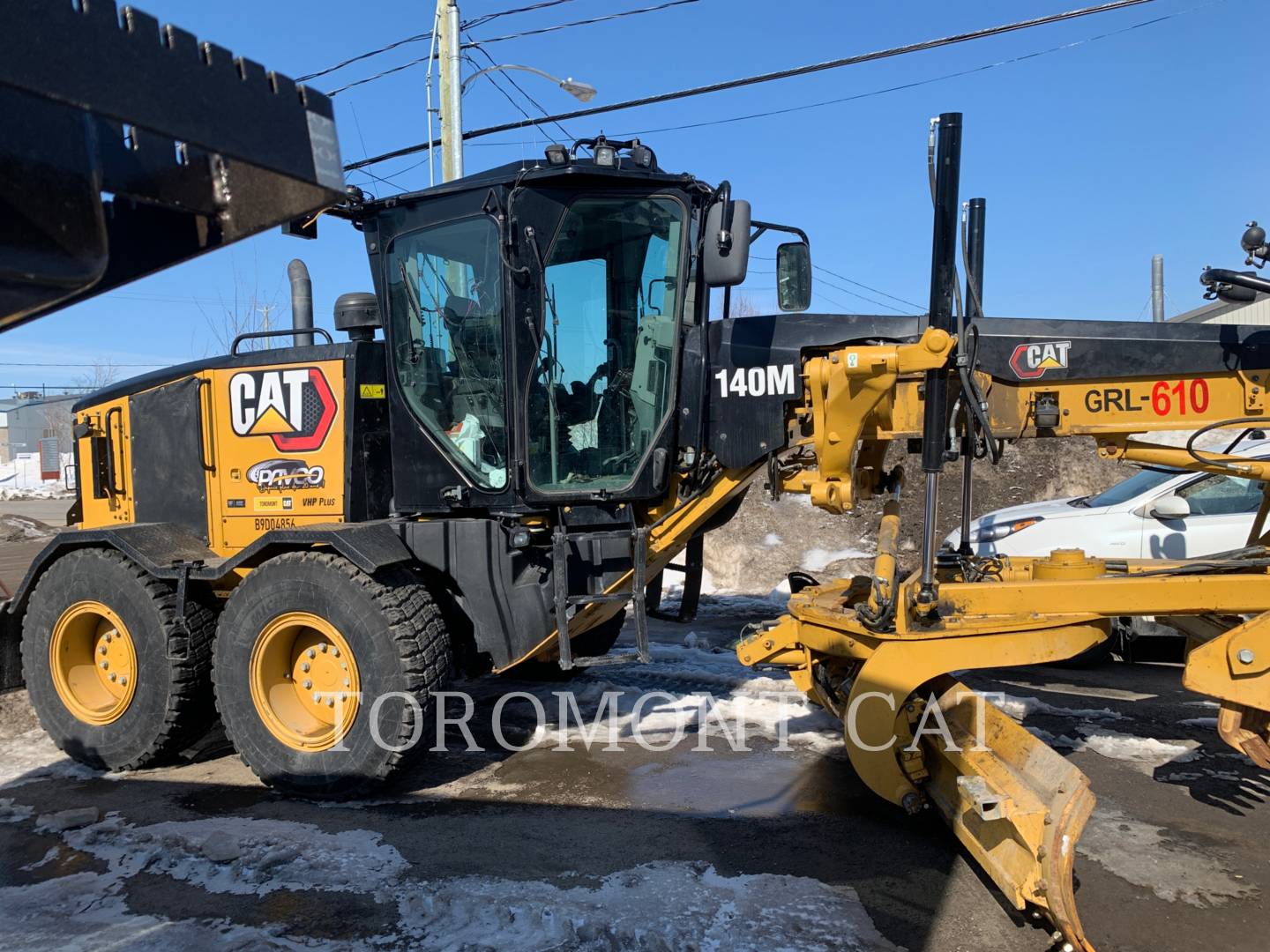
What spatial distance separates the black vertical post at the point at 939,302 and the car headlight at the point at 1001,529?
418 centimetres

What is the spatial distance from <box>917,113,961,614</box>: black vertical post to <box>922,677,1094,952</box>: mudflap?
0.56 meters

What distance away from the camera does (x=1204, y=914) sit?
3.39 metres

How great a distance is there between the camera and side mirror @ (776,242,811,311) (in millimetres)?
4547

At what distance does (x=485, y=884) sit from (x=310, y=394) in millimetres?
2867

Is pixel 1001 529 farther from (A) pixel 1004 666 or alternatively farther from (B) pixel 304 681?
(B) pixel 304 681

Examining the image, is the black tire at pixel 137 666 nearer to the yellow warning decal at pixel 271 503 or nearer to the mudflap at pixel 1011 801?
the yellow warning decal at pixel 271 503

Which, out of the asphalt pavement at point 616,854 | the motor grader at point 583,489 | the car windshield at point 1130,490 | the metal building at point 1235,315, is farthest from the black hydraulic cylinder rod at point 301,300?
the metal building at point 1235,315

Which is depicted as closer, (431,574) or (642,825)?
(642,825)

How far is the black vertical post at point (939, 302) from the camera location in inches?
144

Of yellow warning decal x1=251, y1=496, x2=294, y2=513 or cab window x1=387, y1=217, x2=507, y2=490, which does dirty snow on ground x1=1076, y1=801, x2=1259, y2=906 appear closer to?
cab window x1=387, y1=217, x2=507, y2=490

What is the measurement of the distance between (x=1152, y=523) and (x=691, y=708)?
4070mm

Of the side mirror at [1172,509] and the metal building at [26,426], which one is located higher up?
the metal building at [26,426]

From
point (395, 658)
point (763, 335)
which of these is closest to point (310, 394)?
point (395, 658)

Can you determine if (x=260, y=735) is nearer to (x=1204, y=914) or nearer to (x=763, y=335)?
(x=763, y=335)
